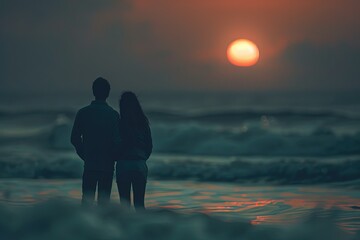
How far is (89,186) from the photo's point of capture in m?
9.82

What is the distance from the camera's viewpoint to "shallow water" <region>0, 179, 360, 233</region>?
12556 millimetres

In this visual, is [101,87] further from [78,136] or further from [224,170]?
[224,170]

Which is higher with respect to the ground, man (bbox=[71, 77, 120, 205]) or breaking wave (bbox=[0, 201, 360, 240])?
man (bbox=[71, 77, 120, 205])

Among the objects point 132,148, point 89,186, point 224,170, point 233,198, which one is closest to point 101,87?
point 132,148

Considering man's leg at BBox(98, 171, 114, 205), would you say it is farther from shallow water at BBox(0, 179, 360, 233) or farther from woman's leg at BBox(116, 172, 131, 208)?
shallow water at BBox(0, 179, 360, 233)

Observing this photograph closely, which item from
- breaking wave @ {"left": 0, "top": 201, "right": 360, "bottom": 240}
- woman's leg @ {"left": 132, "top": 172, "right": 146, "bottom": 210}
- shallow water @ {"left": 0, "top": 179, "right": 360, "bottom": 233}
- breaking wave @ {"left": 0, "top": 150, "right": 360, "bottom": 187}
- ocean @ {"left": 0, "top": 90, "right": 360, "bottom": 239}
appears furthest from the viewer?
breaking wave @ {"left": 0, "top": 150, "right": 360, "bottom": 187}

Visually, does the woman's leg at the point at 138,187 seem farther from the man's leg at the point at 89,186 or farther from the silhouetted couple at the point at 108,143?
the man's leg at the point at 89,186

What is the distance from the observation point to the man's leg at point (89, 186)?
385 inches

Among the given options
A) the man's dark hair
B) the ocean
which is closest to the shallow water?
the ocean

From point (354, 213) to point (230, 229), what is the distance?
4.05 m

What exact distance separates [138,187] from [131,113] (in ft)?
3.00

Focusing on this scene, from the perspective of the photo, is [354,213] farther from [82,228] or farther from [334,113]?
[334,113]

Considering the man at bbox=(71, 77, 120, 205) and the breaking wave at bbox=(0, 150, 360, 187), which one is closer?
the man at bbox=(71, 77, 120, 205)

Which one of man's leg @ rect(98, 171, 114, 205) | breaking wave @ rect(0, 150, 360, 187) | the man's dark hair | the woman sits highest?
breaking wave @ rect(0, 150, 360, 187)
